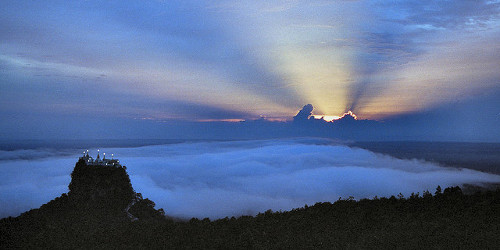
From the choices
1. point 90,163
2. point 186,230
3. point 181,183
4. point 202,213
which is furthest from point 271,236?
point 181,183

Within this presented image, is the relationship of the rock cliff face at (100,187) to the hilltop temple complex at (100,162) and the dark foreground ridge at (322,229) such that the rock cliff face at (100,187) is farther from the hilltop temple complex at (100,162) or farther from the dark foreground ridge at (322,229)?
the dark foreground ridge at (322,229)

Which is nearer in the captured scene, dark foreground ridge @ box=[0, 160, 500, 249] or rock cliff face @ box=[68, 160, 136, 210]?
dark foreground ridge @ box=[0, 160, 500, 249]

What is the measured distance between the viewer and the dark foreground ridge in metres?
22.1

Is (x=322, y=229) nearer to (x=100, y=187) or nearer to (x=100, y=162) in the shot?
(x=100, y=187)

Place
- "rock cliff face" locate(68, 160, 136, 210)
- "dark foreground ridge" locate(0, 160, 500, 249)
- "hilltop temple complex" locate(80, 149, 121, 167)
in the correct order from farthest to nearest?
"hilltop temple complex" locate(80, 149, 121, 167), "rock cliff face" locate(68, 160, 136, 210), "dark foreground ridge" locate(0, 160, 500, 249)

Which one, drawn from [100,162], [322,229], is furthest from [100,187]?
[322,229]

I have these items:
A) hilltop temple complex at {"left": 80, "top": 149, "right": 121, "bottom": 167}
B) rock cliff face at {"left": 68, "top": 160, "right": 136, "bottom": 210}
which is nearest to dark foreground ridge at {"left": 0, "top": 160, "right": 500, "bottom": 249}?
rock cliff face at {"left": 68, "top": 160, "right": 136, "bottom": 210}

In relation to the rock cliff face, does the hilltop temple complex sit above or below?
above

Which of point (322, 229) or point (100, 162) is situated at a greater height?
point (100, 162)

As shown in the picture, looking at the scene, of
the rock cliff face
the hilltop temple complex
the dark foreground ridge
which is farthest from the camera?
the hilltop temple complex

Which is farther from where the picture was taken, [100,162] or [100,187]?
[100,162]

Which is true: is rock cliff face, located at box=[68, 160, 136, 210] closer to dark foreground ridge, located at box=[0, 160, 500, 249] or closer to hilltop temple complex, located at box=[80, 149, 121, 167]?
hilltop temple complex, located at box=[80, 149, 121, 167]

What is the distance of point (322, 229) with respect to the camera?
2545 cm

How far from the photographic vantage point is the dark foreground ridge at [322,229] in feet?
72.6
